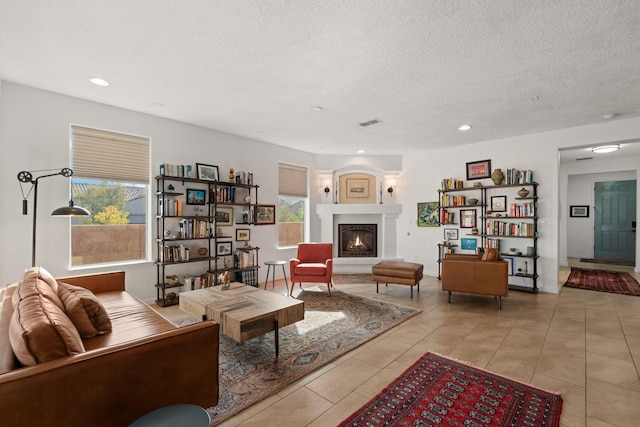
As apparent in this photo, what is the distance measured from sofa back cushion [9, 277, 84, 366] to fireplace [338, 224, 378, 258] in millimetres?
5904

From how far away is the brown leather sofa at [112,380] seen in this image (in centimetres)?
123

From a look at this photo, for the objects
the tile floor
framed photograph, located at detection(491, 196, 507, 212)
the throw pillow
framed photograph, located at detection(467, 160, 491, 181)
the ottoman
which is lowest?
the tile floor

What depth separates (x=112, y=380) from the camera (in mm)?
1439

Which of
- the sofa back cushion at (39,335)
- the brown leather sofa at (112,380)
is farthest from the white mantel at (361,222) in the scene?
the sofa back cushion at (39,335)

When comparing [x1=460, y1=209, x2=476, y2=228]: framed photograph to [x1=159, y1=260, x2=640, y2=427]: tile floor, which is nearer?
[x1=159, y1=260, x2=640, y2=427]: tile floor

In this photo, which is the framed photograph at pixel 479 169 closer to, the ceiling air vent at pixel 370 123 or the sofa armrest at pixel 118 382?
the ceiling air vent at pixel 370 123

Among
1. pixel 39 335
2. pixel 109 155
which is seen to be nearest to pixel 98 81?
pixel 109 155

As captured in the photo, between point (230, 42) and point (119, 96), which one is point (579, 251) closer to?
point (230, 42)

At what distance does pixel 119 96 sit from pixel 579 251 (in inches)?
464

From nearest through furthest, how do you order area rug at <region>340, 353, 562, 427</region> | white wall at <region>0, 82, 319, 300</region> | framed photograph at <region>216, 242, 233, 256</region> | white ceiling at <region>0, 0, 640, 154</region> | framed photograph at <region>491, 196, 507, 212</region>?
area rug at <region>340, 353, 562, 427</region>, white ceiling at <region>0, 0, 640, 154</region>, white wall at <region>0, 82, 319, 300</region>, framed photograph at <region>216, 242, 233, 256</region>, framed photograph at <region>491, 196, 507, 212</region>

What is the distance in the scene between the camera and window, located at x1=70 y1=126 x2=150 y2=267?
4.00m

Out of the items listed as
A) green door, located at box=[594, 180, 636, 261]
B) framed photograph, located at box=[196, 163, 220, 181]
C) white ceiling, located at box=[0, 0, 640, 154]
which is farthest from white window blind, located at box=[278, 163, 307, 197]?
green door, located at box=[594, 180, 636, 261]

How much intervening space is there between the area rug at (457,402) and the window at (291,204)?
4427 mm

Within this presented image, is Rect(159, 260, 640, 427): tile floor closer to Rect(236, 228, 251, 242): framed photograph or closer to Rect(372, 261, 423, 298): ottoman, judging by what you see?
Rect(372, 261, 423, 298): ottoman
